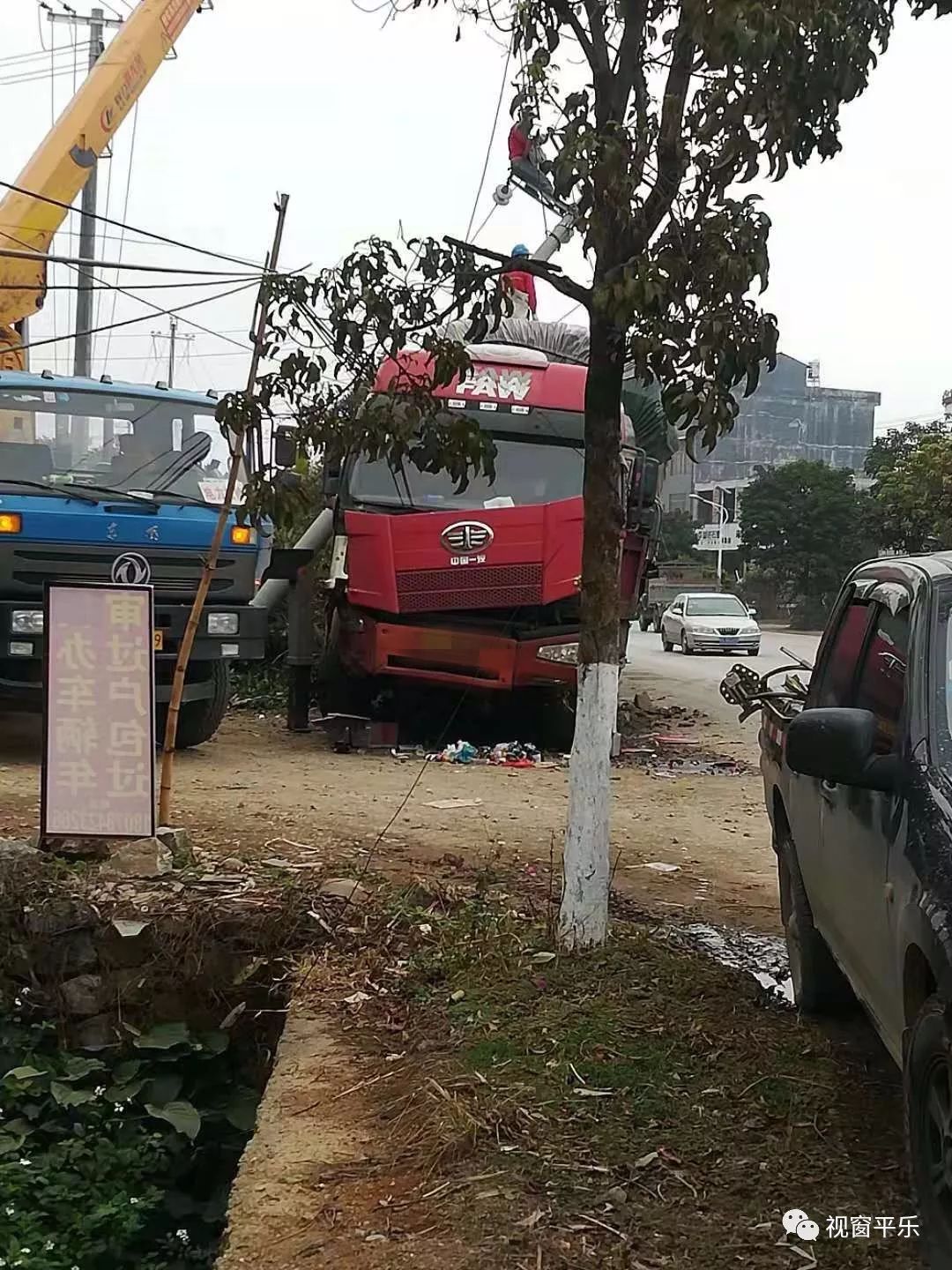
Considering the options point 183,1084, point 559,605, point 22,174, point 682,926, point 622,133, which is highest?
point 22,174

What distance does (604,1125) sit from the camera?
352 centimetres

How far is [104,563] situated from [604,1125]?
19.9 feet

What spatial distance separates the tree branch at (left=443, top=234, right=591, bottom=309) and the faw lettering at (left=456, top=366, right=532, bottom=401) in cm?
575

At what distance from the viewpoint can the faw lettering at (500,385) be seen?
10.5m

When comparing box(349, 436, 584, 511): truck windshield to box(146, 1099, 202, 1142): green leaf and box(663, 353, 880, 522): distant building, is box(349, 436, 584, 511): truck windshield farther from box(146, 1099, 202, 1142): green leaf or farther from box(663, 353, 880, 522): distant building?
box(663, 353, 880, 522): distant building

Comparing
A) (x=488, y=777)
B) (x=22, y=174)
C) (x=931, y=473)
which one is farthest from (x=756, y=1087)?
(x=931, y=473)

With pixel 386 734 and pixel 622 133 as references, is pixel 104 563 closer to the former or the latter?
pixel 386 734

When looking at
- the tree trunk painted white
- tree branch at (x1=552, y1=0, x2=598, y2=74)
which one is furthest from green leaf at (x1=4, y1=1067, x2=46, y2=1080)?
tree branch at (x1=552, y1=0, x2=598, y2=74)

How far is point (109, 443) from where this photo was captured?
905 centimetres

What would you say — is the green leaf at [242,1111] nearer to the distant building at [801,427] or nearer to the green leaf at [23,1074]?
the green leaf at [23,1074]

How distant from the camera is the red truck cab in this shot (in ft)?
32.2

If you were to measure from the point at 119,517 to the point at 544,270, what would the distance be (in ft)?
15.7

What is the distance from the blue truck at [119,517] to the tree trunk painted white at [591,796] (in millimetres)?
4247

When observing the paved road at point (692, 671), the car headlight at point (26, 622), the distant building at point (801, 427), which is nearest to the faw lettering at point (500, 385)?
the car headlight at point (26, 622)
